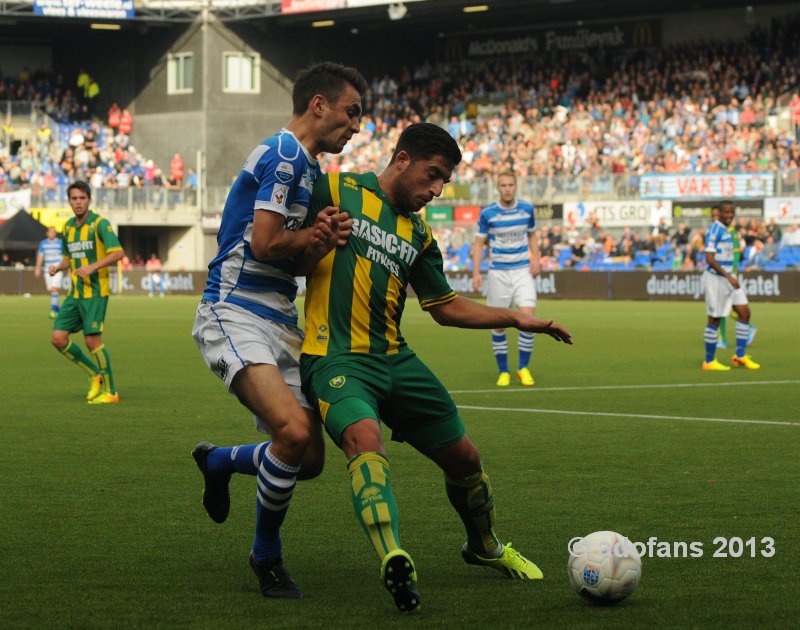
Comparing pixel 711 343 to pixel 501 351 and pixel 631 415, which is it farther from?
pixel 631 415

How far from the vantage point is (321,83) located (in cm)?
580

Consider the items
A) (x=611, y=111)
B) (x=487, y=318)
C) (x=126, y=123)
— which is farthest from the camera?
(x=126, y=123)

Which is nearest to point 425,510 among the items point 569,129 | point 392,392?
point 392,392

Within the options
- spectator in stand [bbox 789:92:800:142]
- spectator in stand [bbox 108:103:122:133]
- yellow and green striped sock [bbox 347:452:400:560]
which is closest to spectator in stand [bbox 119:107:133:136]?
spectator in stand [bbox 108:103:122:133]

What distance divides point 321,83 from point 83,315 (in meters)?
7.97

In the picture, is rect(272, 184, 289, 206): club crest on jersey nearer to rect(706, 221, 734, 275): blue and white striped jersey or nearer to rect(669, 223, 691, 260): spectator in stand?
rect(706, 221, 734, 275): blue and white striped jersey

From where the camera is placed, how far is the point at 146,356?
64.6 feet

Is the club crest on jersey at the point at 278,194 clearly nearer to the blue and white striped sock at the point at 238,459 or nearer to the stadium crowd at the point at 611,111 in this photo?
the blue and white striped sock at the point at 238,459

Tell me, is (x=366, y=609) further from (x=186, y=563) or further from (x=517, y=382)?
(x=517, y=382)

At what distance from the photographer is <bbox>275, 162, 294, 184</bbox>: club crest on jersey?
216 inches

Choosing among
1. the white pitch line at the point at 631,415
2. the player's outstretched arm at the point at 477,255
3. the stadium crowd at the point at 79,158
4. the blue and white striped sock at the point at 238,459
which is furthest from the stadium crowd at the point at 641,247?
the blue and white striped sock at the point at 238,459

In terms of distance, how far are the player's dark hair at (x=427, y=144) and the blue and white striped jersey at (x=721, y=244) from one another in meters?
12.6

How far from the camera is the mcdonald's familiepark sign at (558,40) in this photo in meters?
51.9

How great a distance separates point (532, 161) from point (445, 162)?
41414 millimetres
